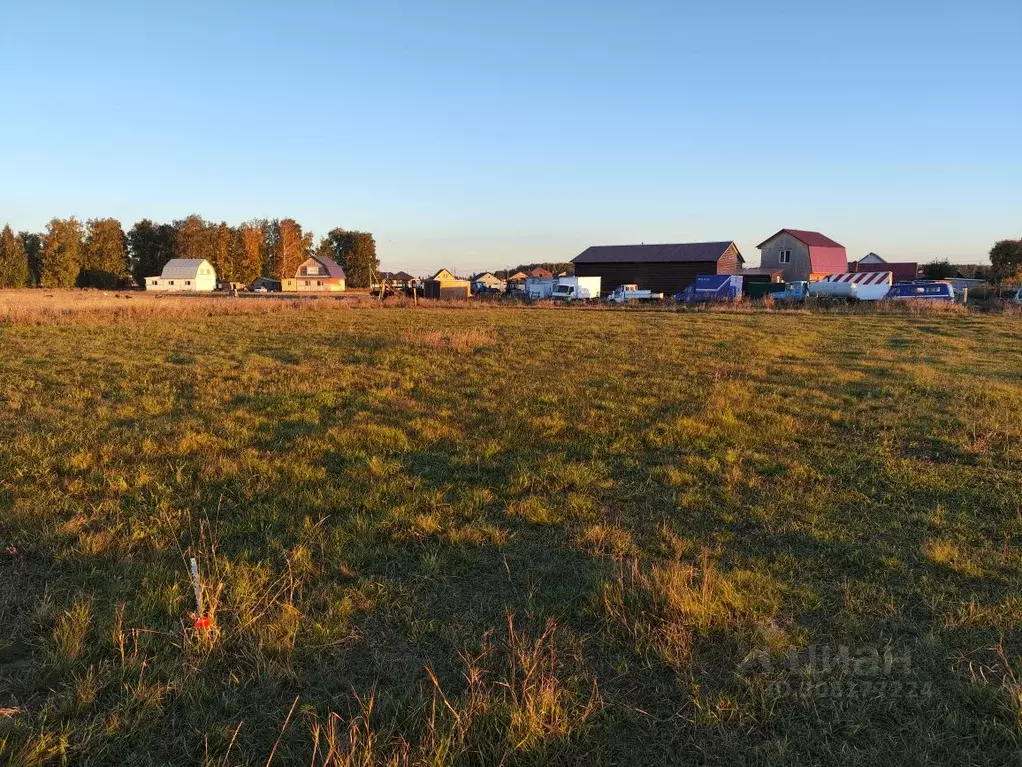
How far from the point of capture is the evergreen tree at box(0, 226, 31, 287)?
78.6 meters

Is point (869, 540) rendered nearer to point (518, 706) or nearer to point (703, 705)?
point (703, 705)

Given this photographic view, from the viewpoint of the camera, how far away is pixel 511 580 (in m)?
4.11

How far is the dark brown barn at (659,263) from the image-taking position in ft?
186

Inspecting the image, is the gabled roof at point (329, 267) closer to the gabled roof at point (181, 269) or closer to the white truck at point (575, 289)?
the gabled roof at point (181, 269)

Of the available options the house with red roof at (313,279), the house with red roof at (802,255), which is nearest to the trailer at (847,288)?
the house with red roof at (802,255)

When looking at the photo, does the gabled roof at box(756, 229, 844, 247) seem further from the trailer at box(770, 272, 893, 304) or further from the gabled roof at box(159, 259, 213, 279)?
the gabled roof at box(159, 259, 213, 279)

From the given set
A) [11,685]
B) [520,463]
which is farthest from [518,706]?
[520,463]

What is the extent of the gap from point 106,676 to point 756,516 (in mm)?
4805

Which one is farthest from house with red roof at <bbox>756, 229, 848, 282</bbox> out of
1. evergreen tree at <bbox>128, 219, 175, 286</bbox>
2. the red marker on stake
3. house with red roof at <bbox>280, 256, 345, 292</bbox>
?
evergreen tree at <bbox>128, 219, 175, 286</bbox>

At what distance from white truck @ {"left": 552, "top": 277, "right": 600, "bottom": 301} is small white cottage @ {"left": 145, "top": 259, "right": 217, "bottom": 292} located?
57.8m

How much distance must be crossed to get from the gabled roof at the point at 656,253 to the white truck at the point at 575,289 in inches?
395

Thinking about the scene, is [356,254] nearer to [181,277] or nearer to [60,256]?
[181,277]

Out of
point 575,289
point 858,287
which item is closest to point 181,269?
point 575,289

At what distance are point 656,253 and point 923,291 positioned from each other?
1054 inches
